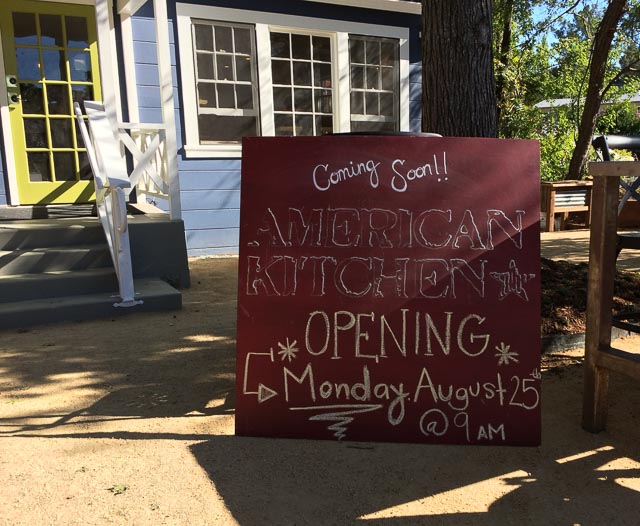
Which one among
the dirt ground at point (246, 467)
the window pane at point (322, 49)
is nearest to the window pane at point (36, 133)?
the window pane at point (322, 49)

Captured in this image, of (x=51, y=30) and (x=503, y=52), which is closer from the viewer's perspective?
(x=51, y=30)

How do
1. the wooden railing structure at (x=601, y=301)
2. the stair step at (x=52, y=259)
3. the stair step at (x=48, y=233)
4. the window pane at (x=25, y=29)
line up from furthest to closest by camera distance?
the window pane at (x=25, y=29)
the stair step at (x=48, y=233)
the stair step at (x=52, y=259)
the wooden railing structure at (x=601, y=301)

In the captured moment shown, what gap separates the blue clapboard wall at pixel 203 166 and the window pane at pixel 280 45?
31 centimetres

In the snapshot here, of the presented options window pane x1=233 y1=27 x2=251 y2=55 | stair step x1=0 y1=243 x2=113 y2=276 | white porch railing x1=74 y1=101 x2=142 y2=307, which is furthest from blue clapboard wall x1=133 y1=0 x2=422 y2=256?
stair step x1=0 y1=243 x2=113 y2=276

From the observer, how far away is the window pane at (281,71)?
7574mm

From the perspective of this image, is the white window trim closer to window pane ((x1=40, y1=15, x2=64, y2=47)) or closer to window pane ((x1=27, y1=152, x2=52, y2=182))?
window pane ((x1=40, y1=15, x2=64, y2=47))

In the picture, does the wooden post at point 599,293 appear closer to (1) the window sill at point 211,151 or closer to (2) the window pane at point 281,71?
(1) the window sill at point 211,151

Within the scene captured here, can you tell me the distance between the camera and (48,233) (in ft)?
16.9

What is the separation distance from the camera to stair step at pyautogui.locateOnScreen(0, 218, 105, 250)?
504cm

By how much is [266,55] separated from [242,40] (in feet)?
1.17

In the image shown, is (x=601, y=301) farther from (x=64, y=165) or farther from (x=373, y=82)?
(x=373, y=82)

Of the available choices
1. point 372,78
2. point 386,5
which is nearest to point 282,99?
point 372,78

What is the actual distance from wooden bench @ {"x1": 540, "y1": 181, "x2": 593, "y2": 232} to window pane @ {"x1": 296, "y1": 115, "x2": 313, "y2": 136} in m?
4.07

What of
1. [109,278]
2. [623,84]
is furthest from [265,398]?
[623,84]
